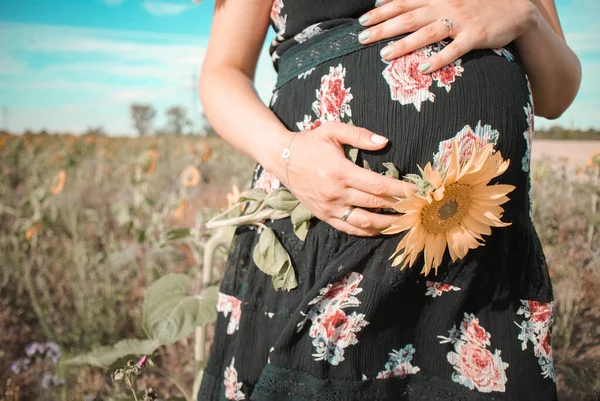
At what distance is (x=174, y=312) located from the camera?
1134mm

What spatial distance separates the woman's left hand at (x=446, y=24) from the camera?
755 millimetres

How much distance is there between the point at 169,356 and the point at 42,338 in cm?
65

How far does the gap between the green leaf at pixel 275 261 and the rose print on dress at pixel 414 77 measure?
33cm

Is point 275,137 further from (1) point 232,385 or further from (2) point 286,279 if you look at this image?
(1) point 232,385

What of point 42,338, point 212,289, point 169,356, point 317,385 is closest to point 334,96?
point 317,385

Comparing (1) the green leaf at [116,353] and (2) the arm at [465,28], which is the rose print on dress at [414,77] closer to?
(2) the arm at [465,28]

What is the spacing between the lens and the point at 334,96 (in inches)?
31.1

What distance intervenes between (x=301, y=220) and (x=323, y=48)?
327 mm

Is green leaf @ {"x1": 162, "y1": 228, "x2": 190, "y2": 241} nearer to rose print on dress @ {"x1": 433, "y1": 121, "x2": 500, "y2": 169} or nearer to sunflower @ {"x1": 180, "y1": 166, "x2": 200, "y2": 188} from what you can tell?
rose print on dress @ {"x1": 433, "y1": 121, "x2": 500, "y2": 169}

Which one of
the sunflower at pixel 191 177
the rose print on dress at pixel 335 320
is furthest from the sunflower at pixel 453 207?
the sunflower at pixel 191 177

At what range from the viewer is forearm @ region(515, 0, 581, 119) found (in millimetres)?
858

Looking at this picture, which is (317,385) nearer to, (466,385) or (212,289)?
(466,385)

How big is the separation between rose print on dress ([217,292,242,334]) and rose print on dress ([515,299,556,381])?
54cm

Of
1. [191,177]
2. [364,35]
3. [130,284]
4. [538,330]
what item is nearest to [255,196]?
[364,35]
